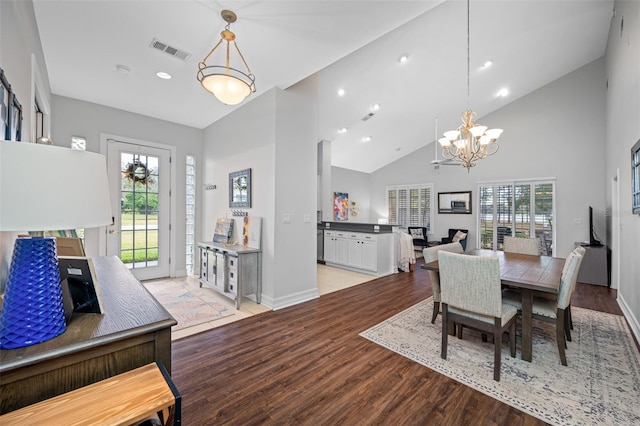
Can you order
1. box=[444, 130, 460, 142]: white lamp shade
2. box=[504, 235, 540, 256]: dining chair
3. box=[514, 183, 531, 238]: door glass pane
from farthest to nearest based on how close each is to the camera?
box=[514, 183, 531, 238]: door glass pane < box=[444, 130, 460, 142]: white lamp shade < box=[504, 235, 540, 256]: dining chair

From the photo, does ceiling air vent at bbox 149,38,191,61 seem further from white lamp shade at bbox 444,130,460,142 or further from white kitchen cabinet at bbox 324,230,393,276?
white kitchen cabinet at bbox 324,230,393,276

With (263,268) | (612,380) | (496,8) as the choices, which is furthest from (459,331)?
(496,8)

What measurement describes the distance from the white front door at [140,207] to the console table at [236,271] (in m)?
1.48

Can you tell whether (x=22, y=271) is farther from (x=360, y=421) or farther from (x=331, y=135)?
(x=331, y=135)

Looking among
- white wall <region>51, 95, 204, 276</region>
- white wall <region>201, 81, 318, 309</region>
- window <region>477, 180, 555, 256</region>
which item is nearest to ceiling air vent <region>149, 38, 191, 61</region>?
white wall <region>201, 81, 318, 309</region>

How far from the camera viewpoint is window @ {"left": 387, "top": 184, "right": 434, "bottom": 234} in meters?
8.62

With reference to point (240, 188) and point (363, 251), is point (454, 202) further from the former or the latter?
point (240, 188)

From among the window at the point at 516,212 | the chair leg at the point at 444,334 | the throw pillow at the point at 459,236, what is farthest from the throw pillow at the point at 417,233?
the chair leg at the point at 444,334

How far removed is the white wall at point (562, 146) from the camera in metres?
5.86

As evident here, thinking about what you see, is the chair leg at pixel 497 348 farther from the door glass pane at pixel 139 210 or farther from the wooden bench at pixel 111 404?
the door glass pane at pixel 139 210

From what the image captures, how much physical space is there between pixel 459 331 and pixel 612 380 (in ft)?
3.56

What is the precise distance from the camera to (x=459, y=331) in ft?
9.08

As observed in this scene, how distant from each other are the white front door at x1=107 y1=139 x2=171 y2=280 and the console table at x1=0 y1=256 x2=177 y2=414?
381cm

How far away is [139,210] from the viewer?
15.1 ft
